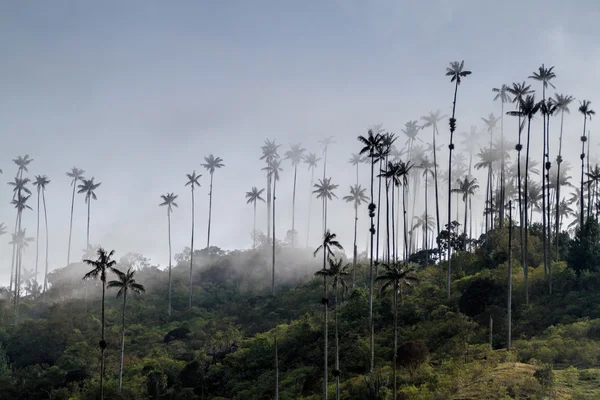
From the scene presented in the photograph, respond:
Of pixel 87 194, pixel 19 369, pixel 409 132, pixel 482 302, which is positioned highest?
pixel 409 132

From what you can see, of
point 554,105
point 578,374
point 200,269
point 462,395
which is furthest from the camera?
point 200,269

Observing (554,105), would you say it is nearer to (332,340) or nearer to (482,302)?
(482,302)

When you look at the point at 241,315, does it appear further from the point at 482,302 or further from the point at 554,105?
the point at 554,105

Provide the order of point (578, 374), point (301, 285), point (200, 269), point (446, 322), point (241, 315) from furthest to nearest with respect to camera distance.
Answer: point (200, 269) → point (301, 285) → point (241, 315) → point (446, 322) → point (578, 374)

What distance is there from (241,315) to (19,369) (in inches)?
1255

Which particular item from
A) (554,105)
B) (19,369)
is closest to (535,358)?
(554,105)

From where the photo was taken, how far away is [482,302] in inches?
2798

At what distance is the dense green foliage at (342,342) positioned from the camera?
54.4 m

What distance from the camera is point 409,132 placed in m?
124

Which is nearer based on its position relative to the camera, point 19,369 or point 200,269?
point 19,369

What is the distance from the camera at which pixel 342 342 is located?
70375mm

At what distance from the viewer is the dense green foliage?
5441 cm

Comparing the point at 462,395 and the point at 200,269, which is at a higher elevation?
the point at 200,269

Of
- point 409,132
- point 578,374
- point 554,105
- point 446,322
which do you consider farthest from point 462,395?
point 409,132
